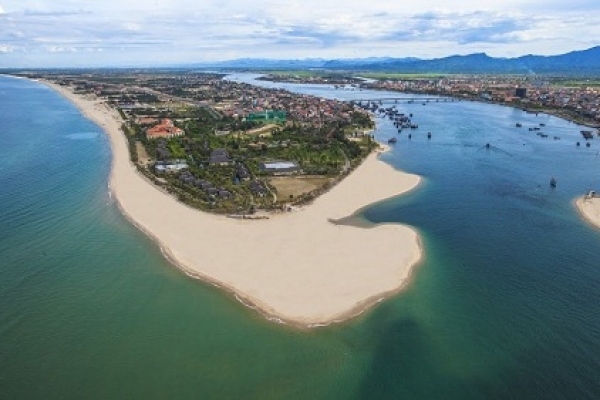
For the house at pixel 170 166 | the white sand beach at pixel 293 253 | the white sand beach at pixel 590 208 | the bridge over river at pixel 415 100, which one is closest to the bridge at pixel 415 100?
the bridge over river at pixel 415 100

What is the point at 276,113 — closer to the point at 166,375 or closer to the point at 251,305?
the point at 251,305

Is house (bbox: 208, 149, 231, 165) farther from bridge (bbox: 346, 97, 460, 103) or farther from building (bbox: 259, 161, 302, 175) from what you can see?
bridge (bbox: 346, 97, 460, 103)

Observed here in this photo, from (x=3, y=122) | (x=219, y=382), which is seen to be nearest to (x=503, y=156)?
(x=219, y=382)

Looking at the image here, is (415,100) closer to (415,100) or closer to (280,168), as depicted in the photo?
(415,100)

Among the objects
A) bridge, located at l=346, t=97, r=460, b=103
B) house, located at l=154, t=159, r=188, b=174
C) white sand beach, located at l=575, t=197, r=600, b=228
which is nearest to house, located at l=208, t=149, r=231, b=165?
house, located at l=154, t=159, r=188, b=174

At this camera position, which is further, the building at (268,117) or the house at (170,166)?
the building at (268,117)

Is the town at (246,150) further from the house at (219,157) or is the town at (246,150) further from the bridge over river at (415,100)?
the bridge over river at (415,100)

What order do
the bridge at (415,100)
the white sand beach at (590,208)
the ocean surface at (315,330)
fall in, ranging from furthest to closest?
the bridge at (415,100), the white sand beach at (590,208), the ocean surface at (315,330)
